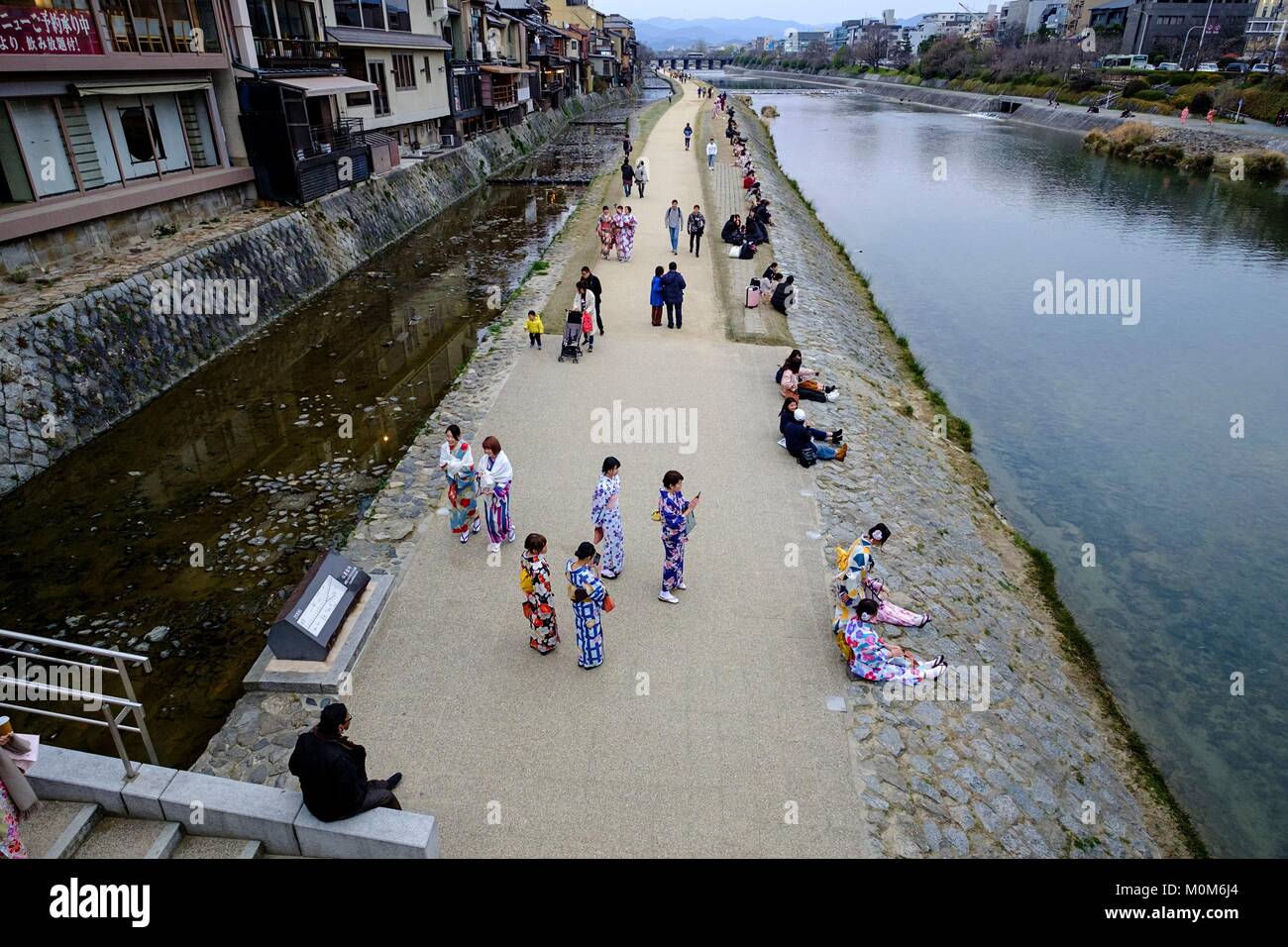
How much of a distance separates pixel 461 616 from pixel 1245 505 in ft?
54.4

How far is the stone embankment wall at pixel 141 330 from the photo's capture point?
1409 cm

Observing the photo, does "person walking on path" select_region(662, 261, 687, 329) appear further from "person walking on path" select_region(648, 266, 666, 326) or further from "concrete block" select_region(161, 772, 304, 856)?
"concrete block" select_region(161, 772, 304, 856)

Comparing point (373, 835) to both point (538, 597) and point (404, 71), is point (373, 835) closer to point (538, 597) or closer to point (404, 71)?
point (538, 597)

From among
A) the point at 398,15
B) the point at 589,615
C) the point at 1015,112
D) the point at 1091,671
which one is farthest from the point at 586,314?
the point at 1015,112

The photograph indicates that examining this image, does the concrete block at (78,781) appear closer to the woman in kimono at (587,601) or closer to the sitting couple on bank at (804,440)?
the woman in kimono at (587,601)

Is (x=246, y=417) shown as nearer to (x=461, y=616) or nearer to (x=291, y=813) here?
(x=461, y=616)

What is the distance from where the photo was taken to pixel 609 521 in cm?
955

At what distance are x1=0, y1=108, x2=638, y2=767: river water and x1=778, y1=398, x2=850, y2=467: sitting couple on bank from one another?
773cm

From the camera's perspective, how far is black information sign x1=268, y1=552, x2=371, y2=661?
8086mm

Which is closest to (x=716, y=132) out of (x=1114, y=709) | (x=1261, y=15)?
(x=1114, y=709)

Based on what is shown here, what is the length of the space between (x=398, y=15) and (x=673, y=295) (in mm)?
29368

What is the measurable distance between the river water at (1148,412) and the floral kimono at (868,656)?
468 cm

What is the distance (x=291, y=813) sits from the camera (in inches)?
240

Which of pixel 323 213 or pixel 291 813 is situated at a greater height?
pixel 323 213
